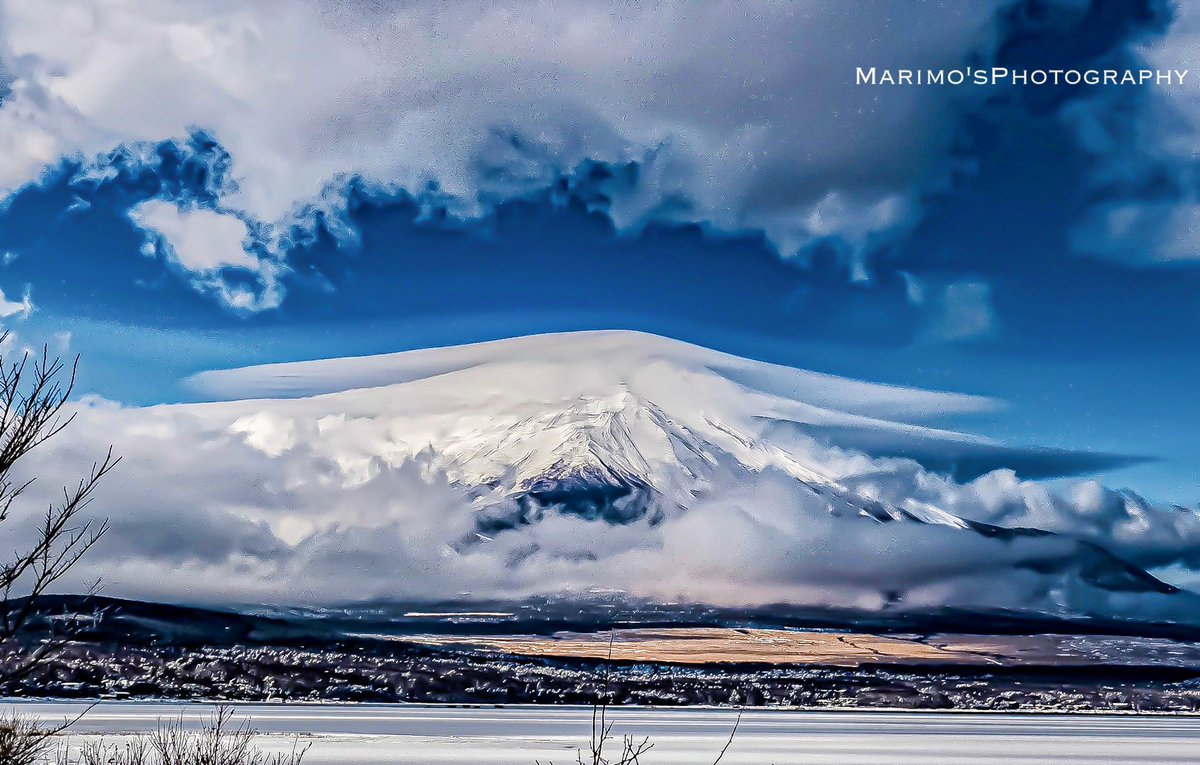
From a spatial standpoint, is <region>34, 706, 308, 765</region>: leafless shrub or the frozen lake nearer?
<region>34, 706, 308, 765</region>: leafless shrub

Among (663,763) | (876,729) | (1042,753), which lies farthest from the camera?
(876,729)

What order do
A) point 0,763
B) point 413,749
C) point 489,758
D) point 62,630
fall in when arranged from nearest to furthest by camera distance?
point 62,630 < point 0,763 < point 489,758 < point 413,749

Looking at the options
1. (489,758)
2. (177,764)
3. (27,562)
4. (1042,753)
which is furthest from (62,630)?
(1042,753)

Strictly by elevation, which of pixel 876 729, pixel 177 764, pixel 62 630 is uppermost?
pixel 62 630

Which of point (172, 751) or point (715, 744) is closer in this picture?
point (172, 751)

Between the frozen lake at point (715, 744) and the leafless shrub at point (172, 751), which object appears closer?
the leafless shrub at point (172, 751)

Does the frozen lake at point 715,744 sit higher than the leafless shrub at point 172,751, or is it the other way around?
the leafless shrub at point 172,751

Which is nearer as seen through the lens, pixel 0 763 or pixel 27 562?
pixel 27 562

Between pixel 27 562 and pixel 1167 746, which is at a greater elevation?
pixel 27 562

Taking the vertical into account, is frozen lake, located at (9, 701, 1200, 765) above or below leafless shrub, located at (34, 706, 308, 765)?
below

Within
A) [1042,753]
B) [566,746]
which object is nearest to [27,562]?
[566,746]

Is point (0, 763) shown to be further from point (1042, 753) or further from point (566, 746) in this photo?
point (1042, 753)
